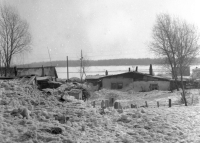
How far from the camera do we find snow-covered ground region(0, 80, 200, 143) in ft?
19.2

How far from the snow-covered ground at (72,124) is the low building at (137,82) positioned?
28.6m

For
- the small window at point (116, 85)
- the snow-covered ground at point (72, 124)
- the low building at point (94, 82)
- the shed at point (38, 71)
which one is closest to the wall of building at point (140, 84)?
the small window at point (116, 85)

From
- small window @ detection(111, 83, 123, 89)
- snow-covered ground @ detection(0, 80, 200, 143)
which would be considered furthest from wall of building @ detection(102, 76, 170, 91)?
snow-covered ground @ detection(0, 80, 200, 143)

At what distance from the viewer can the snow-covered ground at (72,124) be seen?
586cm

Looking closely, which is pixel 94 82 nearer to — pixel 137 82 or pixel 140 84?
pixel 137 82

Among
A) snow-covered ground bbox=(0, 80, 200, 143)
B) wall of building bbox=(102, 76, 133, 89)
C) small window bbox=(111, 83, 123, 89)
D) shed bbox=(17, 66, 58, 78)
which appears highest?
shed bbox=(17, 66, 58, 78)

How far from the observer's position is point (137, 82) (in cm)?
3841

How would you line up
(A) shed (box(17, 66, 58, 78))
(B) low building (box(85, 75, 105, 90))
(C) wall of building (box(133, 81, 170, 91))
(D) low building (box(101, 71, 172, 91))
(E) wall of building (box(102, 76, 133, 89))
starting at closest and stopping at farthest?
1. (A) shed (box(17, 66, 58, 78))
2. (C) wall of building (box(133, 81, 170, 91))
3. (D) low building (box(101, 71, 172, 91))
4. (E) wall of building (box(102, 76, 133, 89))
5. (B) low building (box(85, 75, 105, 90))

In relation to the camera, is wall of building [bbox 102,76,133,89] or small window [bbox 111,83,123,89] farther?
small window [bbox 111,83,123,89]

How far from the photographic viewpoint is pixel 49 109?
7.76 meters

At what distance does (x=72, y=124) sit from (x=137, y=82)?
3236cm

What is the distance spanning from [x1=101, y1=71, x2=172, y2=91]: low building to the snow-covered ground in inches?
1127

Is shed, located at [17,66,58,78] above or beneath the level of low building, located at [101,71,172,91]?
above

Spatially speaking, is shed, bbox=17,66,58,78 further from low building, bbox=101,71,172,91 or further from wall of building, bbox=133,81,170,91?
wall of building, bbox=133,81,170,91
